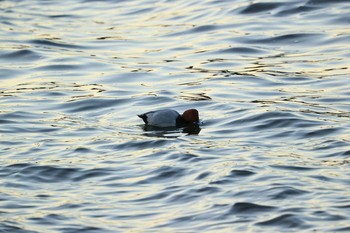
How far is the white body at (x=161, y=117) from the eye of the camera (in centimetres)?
1223

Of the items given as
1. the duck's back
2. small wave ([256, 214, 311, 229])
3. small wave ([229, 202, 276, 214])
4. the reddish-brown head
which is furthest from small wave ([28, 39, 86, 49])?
small wave ([256, 214, 311, 229])

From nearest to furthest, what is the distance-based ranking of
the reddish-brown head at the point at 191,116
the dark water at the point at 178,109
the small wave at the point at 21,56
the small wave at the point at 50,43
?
the dark water at the point at 178,109 < the reddish-brown head at the point at 191,116 < the small wave at the point at 21,56 < the small wave at the point at 50,43

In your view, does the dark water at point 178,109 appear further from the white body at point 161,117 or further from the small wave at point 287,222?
the white body at point 161,117

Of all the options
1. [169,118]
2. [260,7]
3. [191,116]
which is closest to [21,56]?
[260,7]

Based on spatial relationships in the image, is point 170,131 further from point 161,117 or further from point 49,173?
point 49,173

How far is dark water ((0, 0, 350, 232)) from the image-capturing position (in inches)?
349

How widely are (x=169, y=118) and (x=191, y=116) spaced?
11.4 inches

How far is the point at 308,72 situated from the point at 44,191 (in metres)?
5.71

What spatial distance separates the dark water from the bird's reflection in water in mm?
47

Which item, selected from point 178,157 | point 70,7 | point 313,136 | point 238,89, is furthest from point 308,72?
point 70,7

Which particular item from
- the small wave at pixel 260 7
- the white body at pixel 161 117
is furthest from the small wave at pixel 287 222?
the small wave at pixel 260 7

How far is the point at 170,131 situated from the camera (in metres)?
12.3

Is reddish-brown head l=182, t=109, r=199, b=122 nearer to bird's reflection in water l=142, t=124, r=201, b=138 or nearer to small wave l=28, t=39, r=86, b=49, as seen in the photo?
bird's reflection in water l=142, t=124, r=201, b=138

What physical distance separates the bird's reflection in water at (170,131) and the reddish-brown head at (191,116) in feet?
0.31
